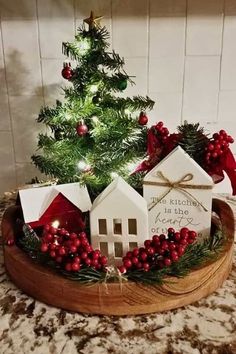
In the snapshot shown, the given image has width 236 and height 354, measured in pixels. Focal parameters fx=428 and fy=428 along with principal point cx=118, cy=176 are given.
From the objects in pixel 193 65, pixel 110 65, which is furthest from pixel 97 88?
pixel 193 65

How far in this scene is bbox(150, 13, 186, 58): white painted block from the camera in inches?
48.1

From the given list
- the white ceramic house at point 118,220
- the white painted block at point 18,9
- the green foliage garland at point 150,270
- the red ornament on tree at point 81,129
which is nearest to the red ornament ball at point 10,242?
the green foliage garland at point 150,270

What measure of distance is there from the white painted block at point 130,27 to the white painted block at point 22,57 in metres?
0.23

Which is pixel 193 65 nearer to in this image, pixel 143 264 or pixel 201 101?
pixel 201 101

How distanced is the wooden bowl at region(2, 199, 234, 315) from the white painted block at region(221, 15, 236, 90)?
2.22 ft

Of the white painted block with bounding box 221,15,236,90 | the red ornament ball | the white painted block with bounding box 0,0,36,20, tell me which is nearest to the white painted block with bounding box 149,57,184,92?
the white painted block with bounding box 221,15,236,90

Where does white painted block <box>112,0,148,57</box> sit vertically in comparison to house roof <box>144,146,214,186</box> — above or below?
above

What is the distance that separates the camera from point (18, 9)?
1.22 metres

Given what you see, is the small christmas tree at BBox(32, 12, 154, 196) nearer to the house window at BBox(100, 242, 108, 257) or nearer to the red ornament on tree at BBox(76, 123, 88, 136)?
the red ornament on tree at BBox(76, 123, 88, 136)

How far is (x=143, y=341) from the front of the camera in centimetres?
66

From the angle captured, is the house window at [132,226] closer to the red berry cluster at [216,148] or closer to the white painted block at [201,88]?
the red berry cluster at [216,148]

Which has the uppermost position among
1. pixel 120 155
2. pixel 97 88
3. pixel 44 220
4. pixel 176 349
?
pixel 97 88

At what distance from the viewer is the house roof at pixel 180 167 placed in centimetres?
76

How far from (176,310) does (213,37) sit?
0.83 meters
